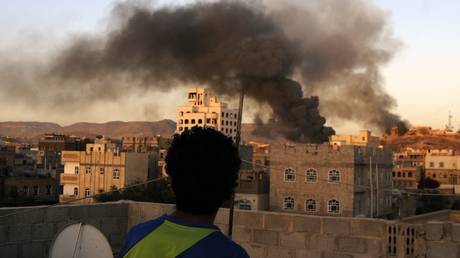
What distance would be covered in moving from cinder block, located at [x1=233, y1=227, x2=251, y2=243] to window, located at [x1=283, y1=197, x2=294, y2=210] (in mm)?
34506

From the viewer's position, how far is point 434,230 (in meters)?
4.83

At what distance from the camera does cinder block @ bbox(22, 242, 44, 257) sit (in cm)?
564

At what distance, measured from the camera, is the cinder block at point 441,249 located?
15.6ft

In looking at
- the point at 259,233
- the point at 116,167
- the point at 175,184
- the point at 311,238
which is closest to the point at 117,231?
the point at 259,233

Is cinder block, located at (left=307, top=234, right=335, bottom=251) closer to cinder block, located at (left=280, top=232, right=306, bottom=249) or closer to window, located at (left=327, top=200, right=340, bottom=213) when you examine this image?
cinder block, located at (left=280, top=232, right=306, bottom=249)

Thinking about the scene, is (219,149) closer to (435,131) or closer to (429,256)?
(429,256)

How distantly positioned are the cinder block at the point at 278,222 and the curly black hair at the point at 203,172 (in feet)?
12.9

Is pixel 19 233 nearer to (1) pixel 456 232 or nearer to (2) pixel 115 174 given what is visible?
(1) pixel 456 232

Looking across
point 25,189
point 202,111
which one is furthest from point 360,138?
point 25,189

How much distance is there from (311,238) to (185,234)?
402cm

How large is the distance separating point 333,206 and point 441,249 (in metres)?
34.3

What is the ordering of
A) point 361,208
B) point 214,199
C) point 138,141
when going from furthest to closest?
point 138,141
point 361,208
point 214,199

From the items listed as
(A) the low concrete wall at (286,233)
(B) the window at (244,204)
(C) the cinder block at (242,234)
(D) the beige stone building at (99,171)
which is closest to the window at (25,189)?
(D) the beige stone building at (99,171)

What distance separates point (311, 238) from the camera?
17.7 ft
